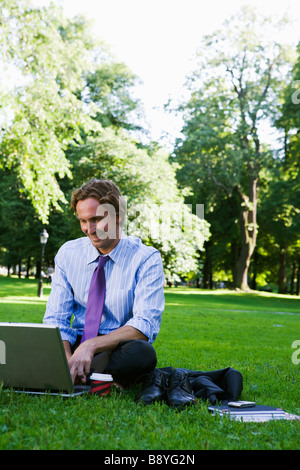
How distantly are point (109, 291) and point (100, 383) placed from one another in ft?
2.54

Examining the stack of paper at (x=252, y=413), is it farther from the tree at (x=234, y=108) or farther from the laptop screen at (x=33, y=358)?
the tree at (x=234, y=108)

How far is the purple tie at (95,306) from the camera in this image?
4.34 metres

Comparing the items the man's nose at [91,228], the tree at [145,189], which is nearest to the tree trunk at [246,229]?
the tree at [145,189]

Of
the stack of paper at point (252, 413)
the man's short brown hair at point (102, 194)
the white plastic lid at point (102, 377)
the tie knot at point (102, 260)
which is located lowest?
the stack of paper at point (252, 413)

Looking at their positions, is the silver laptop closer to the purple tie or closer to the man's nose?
the purple tie

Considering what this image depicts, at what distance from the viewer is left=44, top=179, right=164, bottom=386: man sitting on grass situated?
4.12m

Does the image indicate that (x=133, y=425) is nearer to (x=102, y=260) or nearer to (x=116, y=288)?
(x=116, y=288)

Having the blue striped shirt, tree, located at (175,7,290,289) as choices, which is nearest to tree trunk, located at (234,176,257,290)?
tree, located at (175,7,290,289)

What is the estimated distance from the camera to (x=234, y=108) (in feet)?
113

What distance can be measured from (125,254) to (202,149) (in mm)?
29333

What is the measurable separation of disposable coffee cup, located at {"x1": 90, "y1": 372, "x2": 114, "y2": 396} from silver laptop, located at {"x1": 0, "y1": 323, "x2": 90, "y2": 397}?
0.08 m

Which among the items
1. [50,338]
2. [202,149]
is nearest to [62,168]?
[50,338]

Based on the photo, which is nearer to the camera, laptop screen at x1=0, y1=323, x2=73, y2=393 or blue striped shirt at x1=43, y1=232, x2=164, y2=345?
laptop screen at x1=0, y1=323, x2=73, y2=393

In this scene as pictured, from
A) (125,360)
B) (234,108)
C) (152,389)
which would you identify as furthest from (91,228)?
(234,108)
